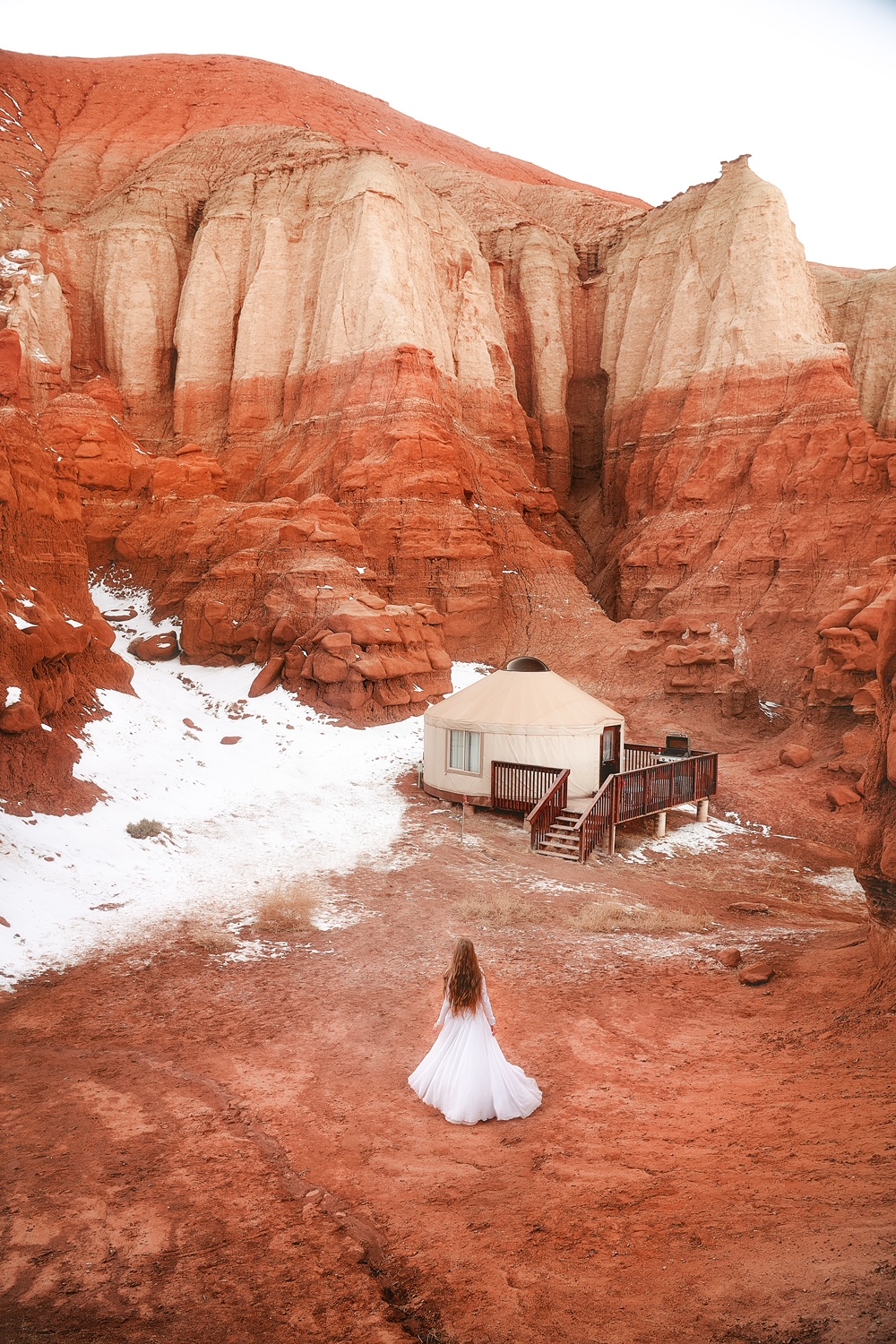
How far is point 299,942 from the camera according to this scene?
37.8 feet

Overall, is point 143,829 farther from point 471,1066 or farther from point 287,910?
point 471,1066

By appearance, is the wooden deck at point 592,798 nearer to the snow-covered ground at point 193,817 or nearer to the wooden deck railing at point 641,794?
the wooden deck railing at point 641,794

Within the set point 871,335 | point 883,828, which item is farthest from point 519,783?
point 871,335

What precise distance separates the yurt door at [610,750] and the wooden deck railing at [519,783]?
146 cm

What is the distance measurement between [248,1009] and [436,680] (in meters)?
18.0

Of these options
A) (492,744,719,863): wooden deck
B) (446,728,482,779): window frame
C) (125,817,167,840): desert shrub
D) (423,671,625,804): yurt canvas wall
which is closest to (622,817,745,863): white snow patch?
(492,744,719,863): wooden deck

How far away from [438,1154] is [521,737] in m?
12.8

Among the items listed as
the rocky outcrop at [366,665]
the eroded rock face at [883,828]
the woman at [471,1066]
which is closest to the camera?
the woman at [471,1066]

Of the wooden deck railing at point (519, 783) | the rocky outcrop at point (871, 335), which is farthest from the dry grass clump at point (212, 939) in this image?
the rocky outcrop at point (871, 335)

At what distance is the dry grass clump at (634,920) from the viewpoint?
12234mm

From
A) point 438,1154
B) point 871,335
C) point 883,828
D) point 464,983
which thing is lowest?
point 438,1154

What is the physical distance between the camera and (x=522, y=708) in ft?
63.0

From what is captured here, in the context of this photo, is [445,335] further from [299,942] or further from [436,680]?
[299,942]


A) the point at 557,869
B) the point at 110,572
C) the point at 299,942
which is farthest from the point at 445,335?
the point at 299,942
